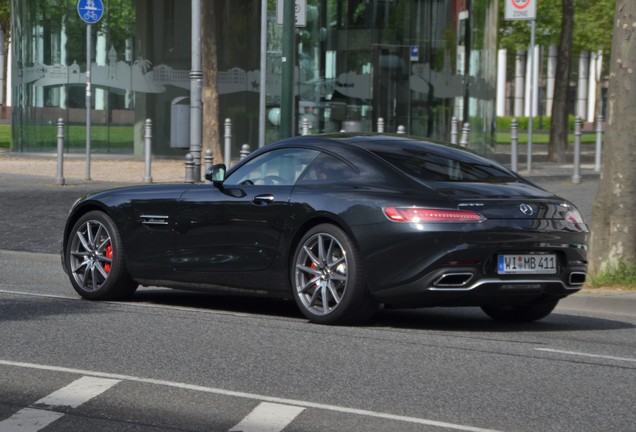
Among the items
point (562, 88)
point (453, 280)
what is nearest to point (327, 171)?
point (453, 280)

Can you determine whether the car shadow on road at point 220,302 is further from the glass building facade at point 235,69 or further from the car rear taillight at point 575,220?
the glass building facade at point 235,69

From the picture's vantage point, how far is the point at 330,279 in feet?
31.0

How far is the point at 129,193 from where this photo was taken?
1097cm

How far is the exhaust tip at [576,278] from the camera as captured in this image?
379 inches

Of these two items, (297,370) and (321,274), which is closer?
(297,370)

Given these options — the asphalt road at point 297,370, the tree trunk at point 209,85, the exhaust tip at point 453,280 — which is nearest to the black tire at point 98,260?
the asphalt road at point 297,370

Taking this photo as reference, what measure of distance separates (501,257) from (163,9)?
27.5 metres

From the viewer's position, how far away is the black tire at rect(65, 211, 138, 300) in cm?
1092

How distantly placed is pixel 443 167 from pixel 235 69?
26410 millimetres

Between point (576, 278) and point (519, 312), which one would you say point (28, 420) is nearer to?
point (576, 278)

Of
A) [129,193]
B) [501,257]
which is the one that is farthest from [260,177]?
[501,257]

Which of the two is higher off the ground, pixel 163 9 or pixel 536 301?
pixel 163 9

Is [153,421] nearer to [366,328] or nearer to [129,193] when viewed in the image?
[366,328]

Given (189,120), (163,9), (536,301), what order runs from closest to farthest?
(536,301) < (189,120) < (163,9)
